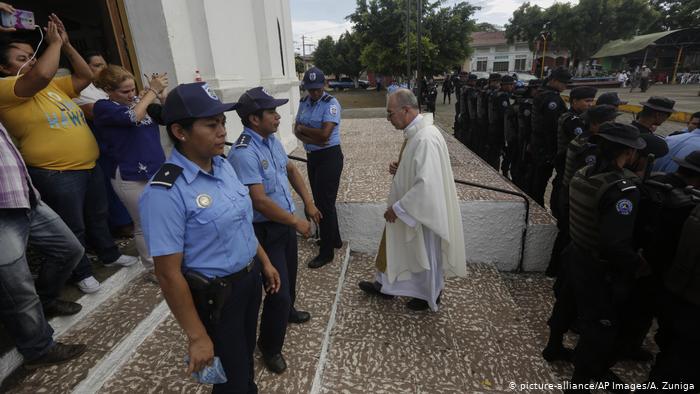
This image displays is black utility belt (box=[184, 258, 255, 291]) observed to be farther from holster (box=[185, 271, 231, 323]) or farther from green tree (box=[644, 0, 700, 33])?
green tree (box=[644, 0, 700, 33])

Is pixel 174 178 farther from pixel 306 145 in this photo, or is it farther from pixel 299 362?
pixel 306 145

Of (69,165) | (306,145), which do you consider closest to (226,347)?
(69,165)

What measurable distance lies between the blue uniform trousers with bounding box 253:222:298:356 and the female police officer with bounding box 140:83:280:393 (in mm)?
458

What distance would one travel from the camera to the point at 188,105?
4.33 feet

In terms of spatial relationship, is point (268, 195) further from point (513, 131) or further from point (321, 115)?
point (513, 131)

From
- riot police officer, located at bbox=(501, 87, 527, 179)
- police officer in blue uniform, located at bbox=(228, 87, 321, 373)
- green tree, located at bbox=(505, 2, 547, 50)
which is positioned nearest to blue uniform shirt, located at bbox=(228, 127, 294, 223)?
police officer in blue uniform, located at bbox=(228, 87, 321, 373)

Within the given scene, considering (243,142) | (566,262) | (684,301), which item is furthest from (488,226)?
(243,142)

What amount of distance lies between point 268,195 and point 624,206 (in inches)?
82.9

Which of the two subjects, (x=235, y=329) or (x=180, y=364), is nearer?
(x=235, y=329)

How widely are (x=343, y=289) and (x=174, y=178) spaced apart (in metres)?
2.41

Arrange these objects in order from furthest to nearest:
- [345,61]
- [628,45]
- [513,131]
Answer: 1. [345,61]
2. [628,45]
3. [513,131]

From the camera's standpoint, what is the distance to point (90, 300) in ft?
8.29

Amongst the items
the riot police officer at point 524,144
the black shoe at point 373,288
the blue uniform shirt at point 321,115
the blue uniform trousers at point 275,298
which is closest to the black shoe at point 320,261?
the black shoe at point 373,288

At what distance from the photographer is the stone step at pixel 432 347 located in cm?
233
